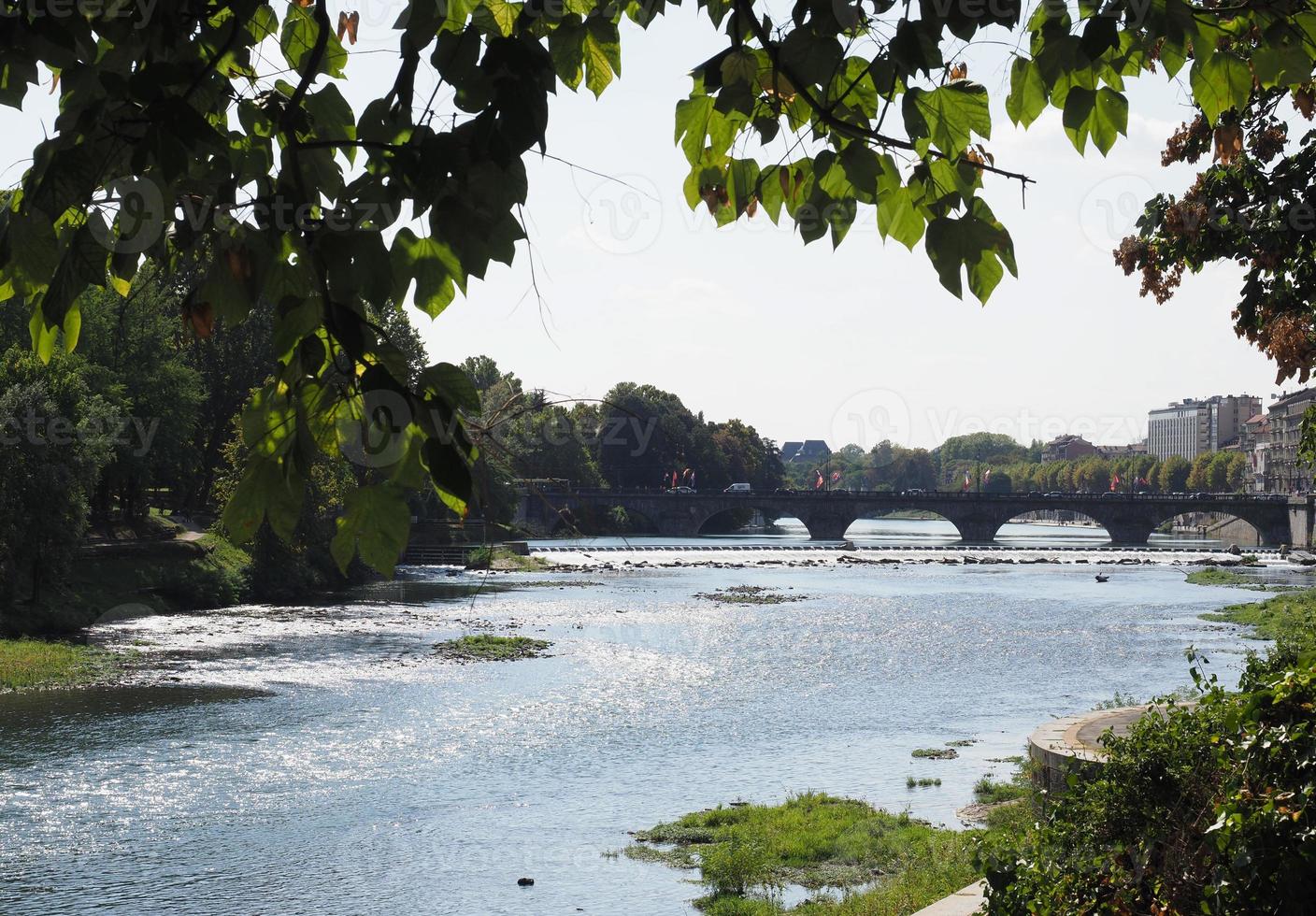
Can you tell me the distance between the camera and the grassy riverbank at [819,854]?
45.5 feet

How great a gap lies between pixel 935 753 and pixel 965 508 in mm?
93768

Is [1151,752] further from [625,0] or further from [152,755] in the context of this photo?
[152,755]

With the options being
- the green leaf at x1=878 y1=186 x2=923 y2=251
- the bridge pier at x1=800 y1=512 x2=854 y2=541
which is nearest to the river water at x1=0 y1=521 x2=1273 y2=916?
the green leaf at x1=878 y1=186 x2=923 y2=251

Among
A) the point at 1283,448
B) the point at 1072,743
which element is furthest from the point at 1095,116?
the point at 1283,448

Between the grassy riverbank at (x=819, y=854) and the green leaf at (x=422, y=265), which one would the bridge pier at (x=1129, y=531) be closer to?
the grassy riverbank at (x=819, y=854)

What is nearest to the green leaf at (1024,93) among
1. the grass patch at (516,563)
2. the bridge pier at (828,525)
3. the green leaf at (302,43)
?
the green leaf at (302,43)

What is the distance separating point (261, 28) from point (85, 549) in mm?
47773

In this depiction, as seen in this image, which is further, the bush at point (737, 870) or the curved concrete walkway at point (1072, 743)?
the bush at point (737, 870)

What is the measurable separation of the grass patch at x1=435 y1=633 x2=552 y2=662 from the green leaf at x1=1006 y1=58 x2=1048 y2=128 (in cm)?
3319

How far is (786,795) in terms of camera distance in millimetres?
20031

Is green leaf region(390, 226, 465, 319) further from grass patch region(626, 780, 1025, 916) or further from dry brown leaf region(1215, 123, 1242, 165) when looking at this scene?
grass patch region(626, 780, 1025, 916)

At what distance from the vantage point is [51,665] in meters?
30.3

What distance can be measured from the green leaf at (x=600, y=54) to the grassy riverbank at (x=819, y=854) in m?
11.2

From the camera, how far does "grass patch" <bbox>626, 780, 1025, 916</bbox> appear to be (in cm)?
1383
